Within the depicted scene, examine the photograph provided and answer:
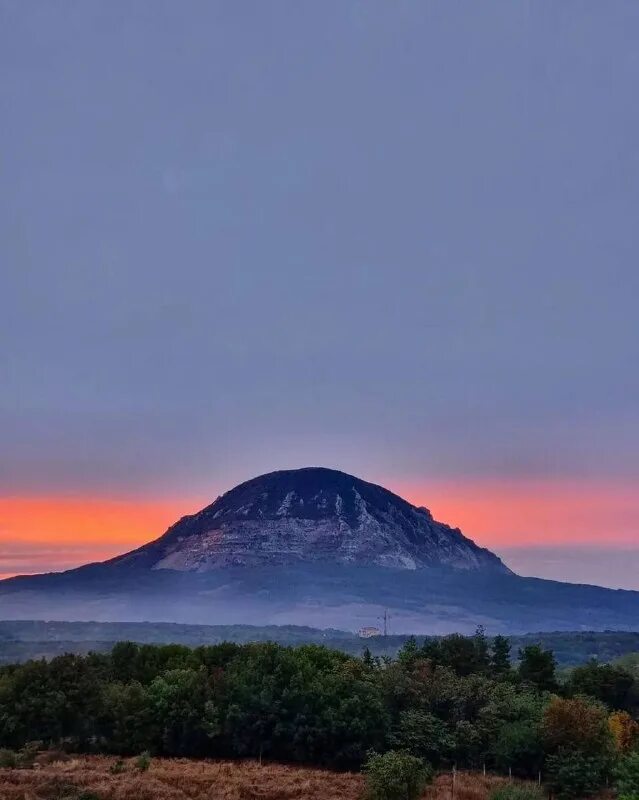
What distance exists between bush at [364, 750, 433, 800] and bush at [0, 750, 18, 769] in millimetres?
18088

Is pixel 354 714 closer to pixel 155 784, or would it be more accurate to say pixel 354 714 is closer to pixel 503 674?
pixel 155 784

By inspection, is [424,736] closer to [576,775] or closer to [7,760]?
[576,775]

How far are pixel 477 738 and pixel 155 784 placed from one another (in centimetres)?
1941

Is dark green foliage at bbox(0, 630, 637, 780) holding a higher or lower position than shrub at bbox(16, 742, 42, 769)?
higher

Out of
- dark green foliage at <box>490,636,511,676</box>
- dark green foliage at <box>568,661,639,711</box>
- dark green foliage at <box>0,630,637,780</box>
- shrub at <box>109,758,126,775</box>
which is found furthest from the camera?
dark green foliage at <box>490,636,511,676</box>

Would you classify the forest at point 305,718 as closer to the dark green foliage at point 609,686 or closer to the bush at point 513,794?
the bush at point 513,794

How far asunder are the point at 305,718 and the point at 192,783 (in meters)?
9.90

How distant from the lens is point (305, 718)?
154 feet

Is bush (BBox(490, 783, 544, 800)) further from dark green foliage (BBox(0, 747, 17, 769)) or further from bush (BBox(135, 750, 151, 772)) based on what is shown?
dark green foliage (BBox(0, 747, 17, 769))

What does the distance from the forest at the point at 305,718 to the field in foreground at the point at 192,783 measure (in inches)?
113

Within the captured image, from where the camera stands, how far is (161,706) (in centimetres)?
4841

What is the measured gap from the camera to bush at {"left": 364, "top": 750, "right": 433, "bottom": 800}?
36656mm

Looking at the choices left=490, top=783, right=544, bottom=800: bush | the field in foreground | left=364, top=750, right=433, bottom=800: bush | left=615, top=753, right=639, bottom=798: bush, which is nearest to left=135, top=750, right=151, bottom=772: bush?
the field in foreground

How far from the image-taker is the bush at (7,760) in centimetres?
4116
